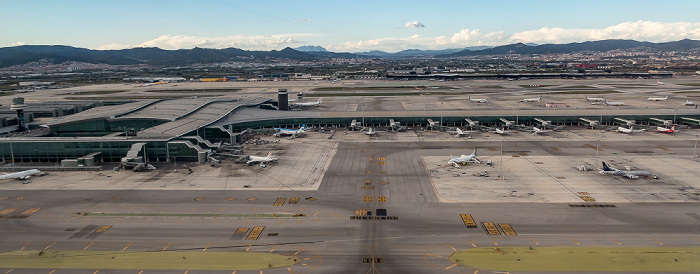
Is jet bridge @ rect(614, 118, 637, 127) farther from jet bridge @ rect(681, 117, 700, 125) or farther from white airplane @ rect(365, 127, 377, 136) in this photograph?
white airplane @ rect(365, 127, 377, 136)

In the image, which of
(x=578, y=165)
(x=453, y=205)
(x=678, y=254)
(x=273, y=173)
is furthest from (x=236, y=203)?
(x=578, y=165)

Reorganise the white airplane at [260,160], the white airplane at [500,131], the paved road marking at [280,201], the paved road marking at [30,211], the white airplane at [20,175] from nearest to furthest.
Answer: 1. the paved road marking at [30,211]
2. the paved road marking at [280,201]
3. the white airplane at [20,175]
4. the white airplane at [260,160]
5. the white airplane at [500,131]

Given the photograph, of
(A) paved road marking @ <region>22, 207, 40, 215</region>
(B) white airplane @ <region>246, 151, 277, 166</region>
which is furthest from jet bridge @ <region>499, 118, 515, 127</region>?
(A) paved road marking @ <region>22, 207, 40, 215</region>

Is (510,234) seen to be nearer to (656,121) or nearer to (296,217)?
(296,217)

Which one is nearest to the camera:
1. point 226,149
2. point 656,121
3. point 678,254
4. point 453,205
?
point 678,254

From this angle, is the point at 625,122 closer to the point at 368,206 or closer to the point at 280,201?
the point at 368,206

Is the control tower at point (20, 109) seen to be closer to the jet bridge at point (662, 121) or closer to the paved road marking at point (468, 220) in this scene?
the paved road marking at point (468, 220)

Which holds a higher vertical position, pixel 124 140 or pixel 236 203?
pixel 124 140

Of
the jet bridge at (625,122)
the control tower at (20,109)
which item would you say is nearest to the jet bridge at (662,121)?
the jet bridge at (625,122)
